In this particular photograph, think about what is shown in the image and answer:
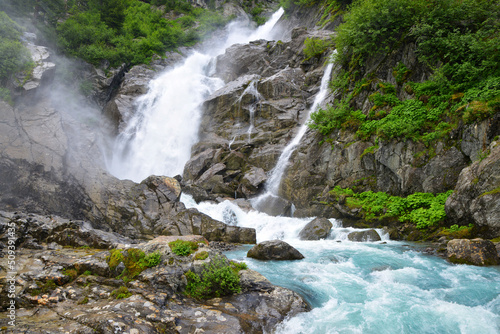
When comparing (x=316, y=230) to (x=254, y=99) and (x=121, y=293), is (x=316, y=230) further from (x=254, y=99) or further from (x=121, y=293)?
(x=254, y=99)

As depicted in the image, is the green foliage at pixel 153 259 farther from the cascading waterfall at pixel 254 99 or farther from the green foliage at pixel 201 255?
the cascading waterfall at pixel 254 99

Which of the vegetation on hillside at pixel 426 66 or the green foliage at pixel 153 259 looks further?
the vegetation on hillside at pixel 426 66

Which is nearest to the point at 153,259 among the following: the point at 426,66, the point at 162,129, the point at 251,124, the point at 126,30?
the point at 426,66

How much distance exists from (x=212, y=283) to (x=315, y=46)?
28.3 meters

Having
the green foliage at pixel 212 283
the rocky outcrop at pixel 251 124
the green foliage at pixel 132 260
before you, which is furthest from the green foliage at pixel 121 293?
the rocky outcrop at pixel 251 124

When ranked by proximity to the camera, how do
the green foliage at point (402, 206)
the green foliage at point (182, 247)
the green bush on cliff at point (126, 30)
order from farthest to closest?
the green bush on cliff at point (126, 30), the green foliage at point (402, 206), the green foliage at point (182, 247)

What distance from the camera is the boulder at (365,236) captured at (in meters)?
13.0

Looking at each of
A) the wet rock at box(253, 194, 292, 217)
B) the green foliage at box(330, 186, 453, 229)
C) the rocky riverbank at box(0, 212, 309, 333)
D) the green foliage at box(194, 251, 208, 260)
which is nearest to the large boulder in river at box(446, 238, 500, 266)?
the green foliage at box(330, 186, 453, 229)

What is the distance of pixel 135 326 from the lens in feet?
14.1

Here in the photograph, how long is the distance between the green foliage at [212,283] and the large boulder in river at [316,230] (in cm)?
901

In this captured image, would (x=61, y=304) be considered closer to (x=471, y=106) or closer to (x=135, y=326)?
(x=135, y=326)

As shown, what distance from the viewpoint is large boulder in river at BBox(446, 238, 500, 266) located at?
8656 millimetres

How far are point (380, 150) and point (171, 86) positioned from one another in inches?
1108

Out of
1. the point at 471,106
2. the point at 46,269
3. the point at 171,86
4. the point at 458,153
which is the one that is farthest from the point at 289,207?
the point at 171,86
